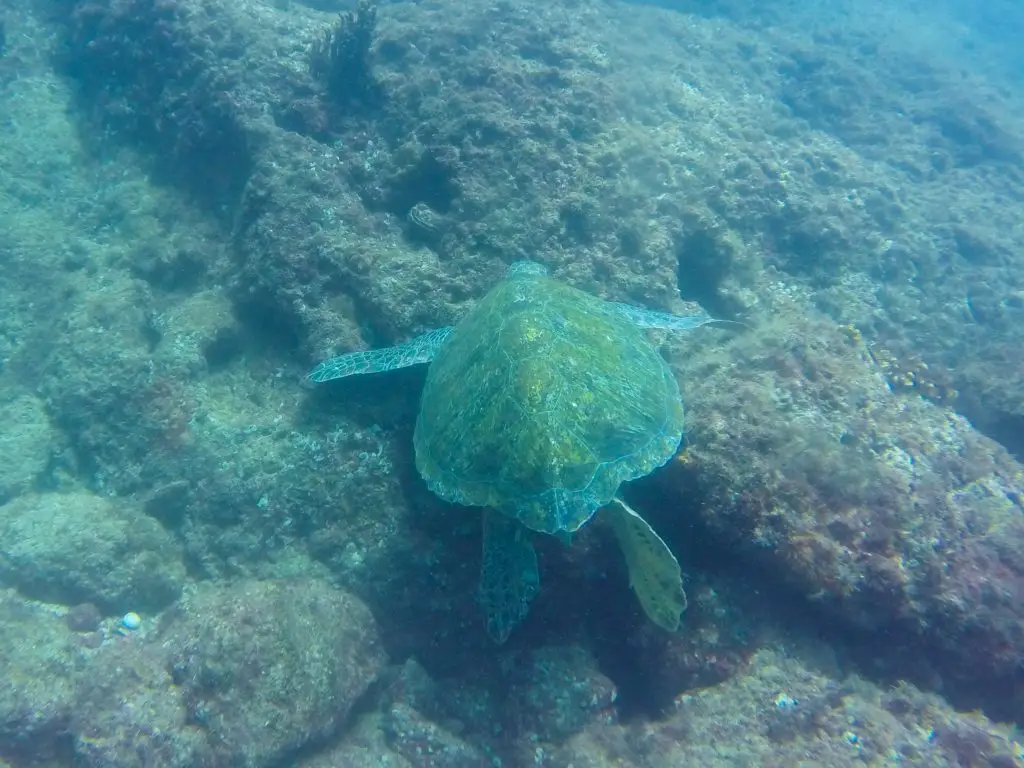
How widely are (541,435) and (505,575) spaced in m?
1.03

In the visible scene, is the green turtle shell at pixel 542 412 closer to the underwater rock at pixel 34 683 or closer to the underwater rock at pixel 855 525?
the underwater rock at pixel 855 525

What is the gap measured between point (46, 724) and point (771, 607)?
15.9 feet

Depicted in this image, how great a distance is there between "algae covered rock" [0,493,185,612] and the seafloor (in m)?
0.02

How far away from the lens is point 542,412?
338cm

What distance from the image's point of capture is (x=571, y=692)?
3824 mm

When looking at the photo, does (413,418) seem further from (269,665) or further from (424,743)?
(424,743)

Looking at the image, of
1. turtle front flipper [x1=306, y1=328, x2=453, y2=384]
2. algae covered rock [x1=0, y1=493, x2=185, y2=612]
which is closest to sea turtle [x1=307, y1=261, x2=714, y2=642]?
turtle front flipper [x1=306, y1=328, x2=453, y2=384]

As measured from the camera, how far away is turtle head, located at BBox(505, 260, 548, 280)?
464cm

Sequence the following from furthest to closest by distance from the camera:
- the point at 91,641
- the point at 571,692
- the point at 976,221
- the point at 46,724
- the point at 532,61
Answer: the point at 976,221 → the point at 532,61 → the point at 91,641 → the point at 571,692 → the point at 46,724

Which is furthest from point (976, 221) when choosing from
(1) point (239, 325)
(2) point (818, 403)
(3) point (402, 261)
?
(1) point (239, 325)

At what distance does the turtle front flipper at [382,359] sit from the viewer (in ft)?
14.4

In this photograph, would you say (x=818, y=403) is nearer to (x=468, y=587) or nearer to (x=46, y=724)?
(x=468, y=587)

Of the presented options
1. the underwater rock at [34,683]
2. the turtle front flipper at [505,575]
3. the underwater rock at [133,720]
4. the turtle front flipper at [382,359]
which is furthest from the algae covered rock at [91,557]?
the turtle front flipper at [505,575]

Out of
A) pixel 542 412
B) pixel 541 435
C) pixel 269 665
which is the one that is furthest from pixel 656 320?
pixel 269 665
